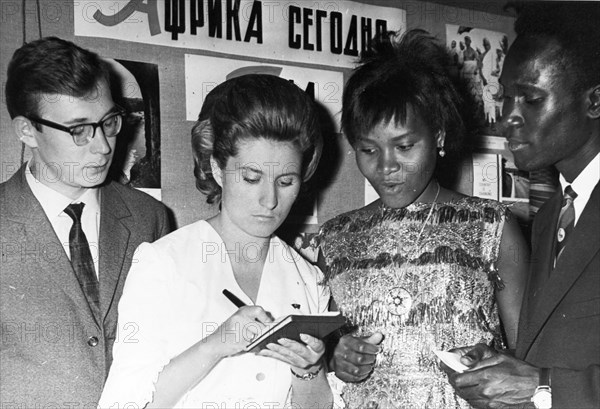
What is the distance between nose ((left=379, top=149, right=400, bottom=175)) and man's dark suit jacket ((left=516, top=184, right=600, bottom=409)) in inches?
21.5

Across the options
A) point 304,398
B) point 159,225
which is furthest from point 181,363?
point 159,225

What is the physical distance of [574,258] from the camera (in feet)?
5.20

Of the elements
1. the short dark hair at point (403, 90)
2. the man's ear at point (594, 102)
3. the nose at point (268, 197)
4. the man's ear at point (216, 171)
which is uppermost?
the short dark hair at point (403, 90)

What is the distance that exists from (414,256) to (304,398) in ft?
1.87

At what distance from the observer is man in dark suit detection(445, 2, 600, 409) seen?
153 centimetres

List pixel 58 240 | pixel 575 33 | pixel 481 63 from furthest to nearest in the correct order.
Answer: pixel 481 63, pixel 58 240, pixel 575 33

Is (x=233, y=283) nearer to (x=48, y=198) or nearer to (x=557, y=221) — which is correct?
(x=48, y=198)

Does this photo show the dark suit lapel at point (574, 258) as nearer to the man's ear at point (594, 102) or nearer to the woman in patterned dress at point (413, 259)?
the man's ear at point (594, 102)

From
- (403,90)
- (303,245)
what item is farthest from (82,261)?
(403,90)

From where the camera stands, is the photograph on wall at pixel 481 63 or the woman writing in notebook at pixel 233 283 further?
the photograph on wall at pixel 481 63

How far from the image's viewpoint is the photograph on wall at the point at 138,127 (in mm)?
2406

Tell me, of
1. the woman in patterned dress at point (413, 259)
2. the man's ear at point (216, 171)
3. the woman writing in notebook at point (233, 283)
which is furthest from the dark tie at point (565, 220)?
the man's ear at point (216, 171)

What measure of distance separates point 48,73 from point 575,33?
146 centimetres

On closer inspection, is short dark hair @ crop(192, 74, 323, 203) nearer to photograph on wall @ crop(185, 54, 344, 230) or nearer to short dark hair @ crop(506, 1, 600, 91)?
photograph on wall @ crop(185, 54, 344, 230)
